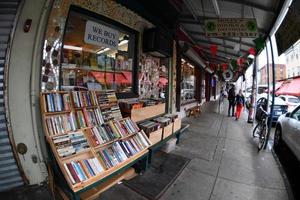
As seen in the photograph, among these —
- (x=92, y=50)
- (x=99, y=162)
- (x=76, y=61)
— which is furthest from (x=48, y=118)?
(x=92, y=50)

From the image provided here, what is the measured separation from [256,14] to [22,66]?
599cm

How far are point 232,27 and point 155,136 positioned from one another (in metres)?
3.57

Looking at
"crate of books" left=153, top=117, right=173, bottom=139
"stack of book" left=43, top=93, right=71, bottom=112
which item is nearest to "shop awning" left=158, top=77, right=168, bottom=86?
"crate of books" left=153, top=117, right=173, bottom=139

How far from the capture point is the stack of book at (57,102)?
2.61 metres

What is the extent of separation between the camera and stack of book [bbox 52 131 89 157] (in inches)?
98.0

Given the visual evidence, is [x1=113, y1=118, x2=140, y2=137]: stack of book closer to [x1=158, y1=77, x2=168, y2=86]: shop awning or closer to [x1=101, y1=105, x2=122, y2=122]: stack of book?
[x1=101, y1=105, x2=122, y2=122]: stack of book

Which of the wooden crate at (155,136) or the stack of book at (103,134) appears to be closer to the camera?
the stack of book at (103,134)

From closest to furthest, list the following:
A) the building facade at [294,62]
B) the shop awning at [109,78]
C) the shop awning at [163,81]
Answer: the shop awning at [109,78] < the shop awning at [163,81] < the building facade at [294,62]

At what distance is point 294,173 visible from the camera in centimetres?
412

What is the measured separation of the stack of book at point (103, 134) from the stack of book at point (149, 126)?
0.81 metres

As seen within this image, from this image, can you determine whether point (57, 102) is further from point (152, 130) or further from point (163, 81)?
point (163, 81)

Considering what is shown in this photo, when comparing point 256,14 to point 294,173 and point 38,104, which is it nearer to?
point 294,173

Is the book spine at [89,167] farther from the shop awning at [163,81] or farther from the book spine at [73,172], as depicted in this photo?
the shop awning at [163,81]

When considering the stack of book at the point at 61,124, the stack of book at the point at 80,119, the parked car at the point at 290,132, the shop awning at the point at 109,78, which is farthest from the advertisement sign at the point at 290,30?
the stack of book at the point at 61,124
